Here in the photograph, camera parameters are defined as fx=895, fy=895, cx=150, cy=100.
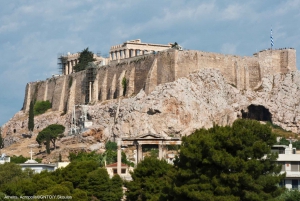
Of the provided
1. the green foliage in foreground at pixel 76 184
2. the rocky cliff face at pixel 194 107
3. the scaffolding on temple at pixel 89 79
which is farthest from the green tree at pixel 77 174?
the scaffolding on temple at pixel 89 79

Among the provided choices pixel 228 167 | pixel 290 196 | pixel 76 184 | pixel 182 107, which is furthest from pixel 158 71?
pixel 228 167

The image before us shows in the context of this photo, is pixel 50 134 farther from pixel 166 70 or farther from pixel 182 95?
pixel 182 95

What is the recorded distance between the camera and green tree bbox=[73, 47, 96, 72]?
118975 mm

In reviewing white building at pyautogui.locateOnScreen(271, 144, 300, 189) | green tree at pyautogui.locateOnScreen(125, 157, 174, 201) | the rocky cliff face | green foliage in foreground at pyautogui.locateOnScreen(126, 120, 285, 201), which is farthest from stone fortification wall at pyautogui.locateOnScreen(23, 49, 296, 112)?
green foliage in foreground at pyautogui.locateOnScreen(126, 120, 285, 201)

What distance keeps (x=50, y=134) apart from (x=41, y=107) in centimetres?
1820

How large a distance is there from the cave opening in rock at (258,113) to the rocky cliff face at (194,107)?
106 millimetres

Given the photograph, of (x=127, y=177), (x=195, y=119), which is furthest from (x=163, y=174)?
(x=195, y=119)

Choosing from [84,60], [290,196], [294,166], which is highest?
[84,60]

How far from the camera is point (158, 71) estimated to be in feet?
310

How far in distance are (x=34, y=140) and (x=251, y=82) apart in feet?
88.5

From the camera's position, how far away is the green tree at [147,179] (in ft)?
179

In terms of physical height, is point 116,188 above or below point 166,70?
below

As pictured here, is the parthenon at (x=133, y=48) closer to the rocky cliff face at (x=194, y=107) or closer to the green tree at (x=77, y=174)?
the rocky cliff face at (x=194, y=107)

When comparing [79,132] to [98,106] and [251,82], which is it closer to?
[98,106]
